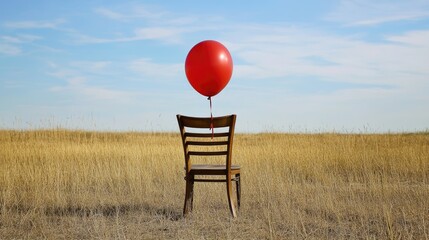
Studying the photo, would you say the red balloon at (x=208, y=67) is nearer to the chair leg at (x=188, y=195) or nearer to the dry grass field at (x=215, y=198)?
the chair leg at (x=188, y=195)

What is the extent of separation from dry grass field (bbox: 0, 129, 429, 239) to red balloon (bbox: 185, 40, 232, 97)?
1436 mm

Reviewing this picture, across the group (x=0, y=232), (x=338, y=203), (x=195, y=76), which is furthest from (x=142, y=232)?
(x=338, y=203)

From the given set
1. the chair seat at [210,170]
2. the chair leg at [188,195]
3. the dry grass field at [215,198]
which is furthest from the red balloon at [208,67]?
the dry grass field at [215,198]

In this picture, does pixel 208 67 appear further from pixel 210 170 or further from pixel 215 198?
pixel 215 198

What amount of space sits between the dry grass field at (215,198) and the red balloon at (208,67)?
4.71 feet

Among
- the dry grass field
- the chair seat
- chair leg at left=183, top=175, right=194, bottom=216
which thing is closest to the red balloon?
the chair seat

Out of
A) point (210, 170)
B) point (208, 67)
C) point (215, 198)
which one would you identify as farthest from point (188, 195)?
point (208, 67)

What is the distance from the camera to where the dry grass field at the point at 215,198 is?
4.63 meters

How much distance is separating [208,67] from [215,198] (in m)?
1.92

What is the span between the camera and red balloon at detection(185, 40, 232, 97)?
214 inches

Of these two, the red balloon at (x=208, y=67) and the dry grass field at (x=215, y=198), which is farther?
the red balloon at (x=208, y=67)

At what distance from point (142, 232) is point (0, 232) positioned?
57.1 inches

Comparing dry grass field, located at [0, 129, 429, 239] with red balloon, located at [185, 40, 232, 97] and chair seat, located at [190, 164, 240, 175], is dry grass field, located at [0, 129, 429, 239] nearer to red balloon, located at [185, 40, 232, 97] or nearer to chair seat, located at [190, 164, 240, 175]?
chair seat, located at [190, 164, 240, 175]

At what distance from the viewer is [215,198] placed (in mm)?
6445
